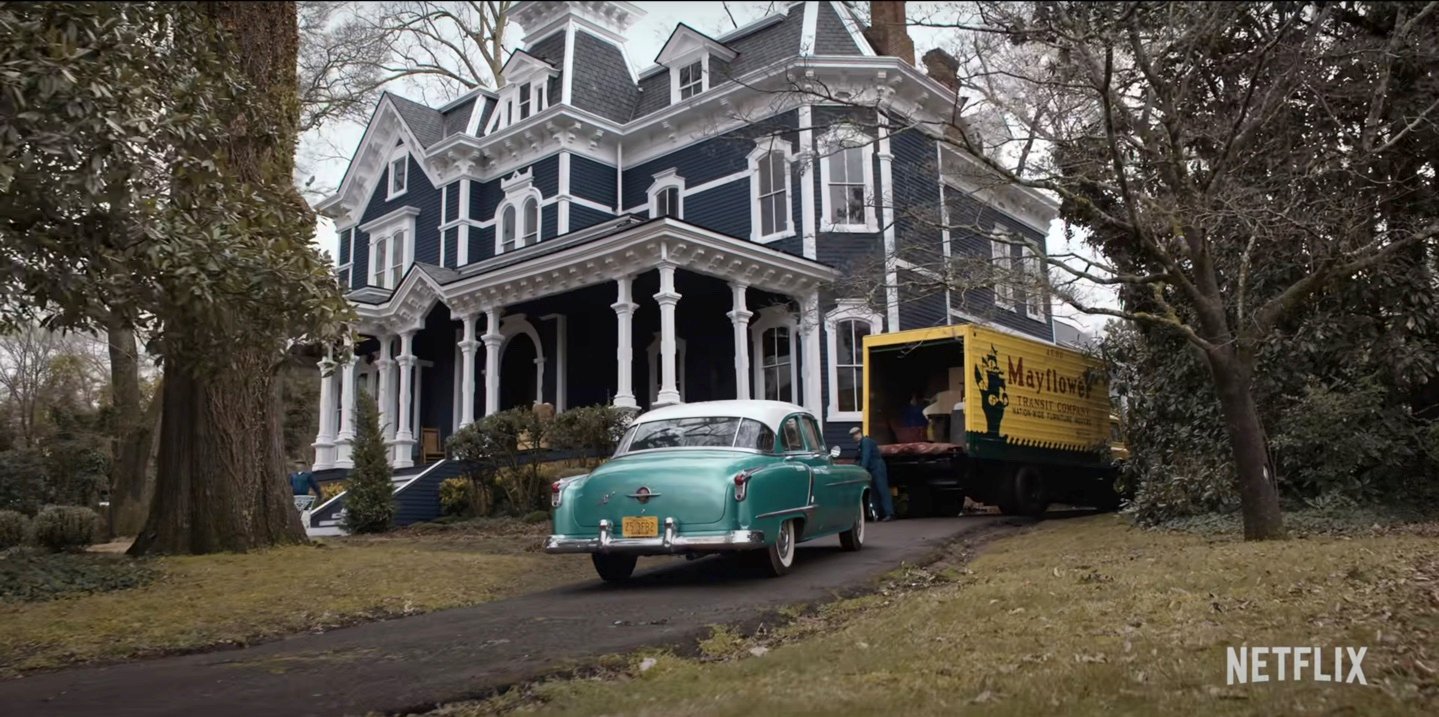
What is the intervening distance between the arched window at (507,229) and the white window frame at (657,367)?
5.11 m

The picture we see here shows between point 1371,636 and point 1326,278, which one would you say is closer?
point 1371,636

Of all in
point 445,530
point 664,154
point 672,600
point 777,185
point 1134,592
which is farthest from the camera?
point 664,154

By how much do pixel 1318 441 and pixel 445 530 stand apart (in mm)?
12705

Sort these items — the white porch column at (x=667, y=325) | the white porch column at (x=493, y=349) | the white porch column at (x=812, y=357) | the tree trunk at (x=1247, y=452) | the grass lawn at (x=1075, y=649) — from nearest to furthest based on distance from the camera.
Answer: the grass lawn at (x=1075, y=649)
the tree trunk at (x=1247, y=452)
the white porch column at (x=667, y=325)
the white porch column at (x=812, y=357)
the white porch column at (x=493, y=349)

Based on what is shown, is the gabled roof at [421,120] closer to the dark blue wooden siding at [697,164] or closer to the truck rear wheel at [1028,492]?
the dark blue wooden siding at [697,164]

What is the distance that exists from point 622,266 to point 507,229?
26.7 feet

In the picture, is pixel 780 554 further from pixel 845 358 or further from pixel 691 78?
pixel 691 78

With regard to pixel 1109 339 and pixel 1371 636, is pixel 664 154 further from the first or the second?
pixel 1371 636

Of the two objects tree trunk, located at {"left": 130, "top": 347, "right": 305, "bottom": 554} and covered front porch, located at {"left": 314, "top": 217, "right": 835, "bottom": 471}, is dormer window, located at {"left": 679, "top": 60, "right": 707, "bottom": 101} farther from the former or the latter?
tree trunk, located at {"left": 130, "top": 347, "right": 305, "bottom": 554}

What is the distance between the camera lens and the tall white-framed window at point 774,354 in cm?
2217

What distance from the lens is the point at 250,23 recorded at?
1284 centimetres

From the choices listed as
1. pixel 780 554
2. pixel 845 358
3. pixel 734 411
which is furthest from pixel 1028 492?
pixel 780 554

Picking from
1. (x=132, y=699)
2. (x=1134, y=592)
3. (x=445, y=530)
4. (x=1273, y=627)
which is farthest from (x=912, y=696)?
(x=445, y=530)

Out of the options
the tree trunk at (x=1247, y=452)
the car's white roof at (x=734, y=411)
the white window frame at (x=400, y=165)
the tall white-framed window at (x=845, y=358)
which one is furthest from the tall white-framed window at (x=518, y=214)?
the tree trunk at (x=1247, y=452)
